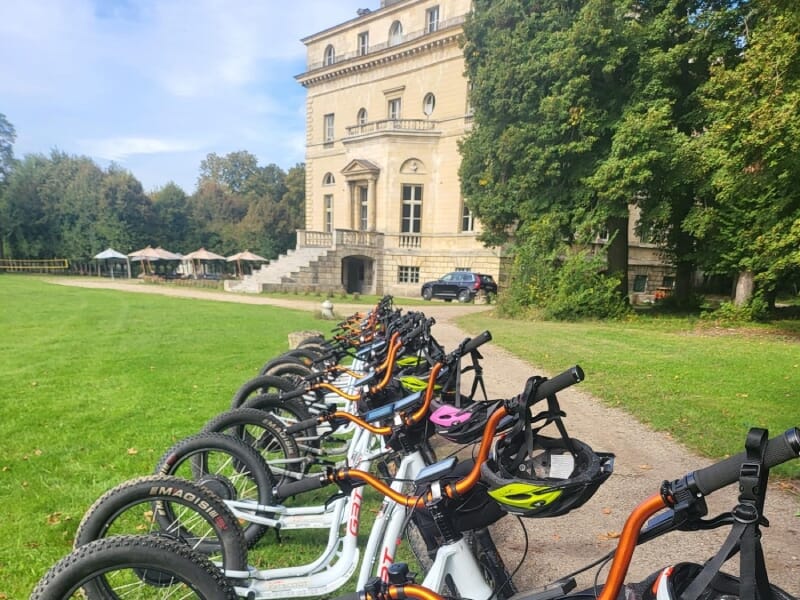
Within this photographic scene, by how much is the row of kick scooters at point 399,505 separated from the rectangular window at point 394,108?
29.9m

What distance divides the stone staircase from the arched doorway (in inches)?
77.5

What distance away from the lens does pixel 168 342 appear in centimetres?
957

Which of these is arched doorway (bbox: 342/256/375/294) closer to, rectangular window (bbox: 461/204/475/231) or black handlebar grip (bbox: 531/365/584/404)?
rectangular window (bbox: 461/204/475/231)

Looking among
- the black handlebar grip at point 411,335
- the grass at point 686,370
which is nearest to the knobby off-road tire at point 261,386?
the black handlebar grip at point 411,335

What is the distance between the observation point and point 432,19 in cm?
2909

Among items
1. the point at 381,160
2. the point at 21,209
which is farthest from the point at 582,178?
the point at 21,209

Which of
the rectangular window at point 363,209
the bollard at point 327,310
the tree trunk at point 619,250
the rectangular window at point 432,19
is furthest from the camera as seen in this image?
the rectangular window at point 363,209

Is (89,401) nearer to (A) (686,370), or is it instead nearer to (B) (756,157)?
(A) (686,370)

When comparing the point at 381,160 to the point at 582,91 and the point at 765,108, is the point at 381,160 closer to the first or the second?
the point at 582,91

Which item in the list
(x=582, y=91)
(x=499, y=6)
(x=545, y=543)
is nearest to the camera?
(x=545, y=543)

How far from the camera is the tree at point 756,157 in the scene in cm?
987

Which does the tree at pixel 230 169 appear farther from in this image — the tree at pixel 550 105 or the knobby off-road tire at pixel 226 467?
the knobby off-road tire at pixel 226 467

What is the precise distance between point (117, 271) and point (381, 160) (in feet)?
106

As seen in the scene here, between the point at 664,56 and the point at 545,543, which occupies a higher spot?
the point at 664,56
